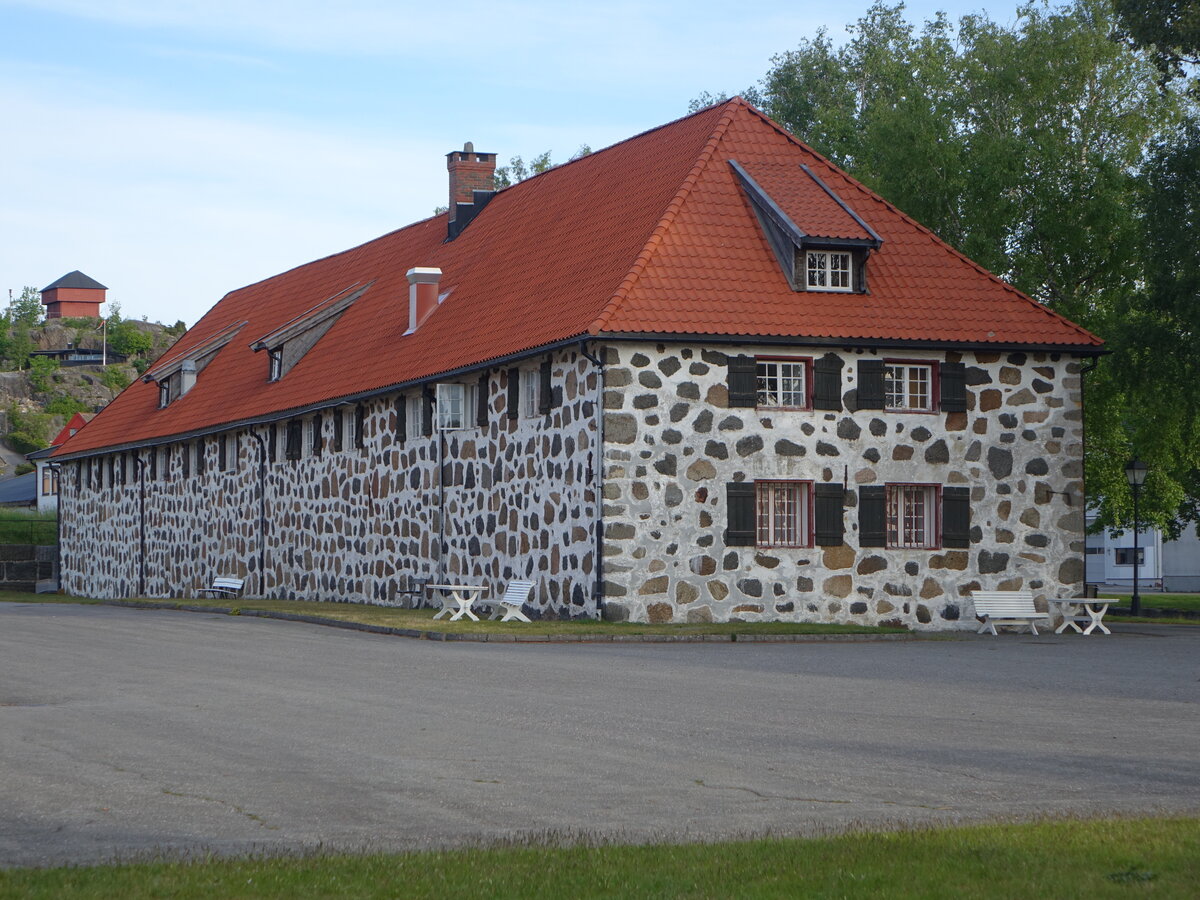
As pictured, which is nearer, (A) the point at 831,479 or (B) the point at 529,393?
(A) the point at 831,479

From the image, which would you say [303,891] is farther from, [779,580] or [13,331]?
[13,331]

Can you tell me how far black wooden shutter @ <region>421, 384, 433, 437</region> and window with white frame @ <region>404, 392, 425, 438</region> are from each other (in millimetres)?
104

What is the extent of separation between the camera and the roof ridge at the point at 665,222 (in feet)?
87.8

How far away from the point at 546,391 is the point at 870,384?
540 cm

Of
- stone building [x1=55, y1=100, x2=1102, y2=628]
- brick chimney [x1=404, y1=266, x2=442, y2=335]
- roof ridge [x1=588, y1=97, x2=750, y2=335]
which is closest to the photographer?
roof ridge [x1=588, y1=97, x2=750, y2=335]

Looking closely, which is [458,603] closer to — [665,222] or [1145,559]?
[665,222]

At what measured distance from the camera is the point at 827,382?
28.1 metres

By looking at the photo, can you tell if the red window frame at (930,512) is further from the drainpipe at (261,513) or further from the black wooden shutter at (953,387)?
the drainpipe at (261,513)

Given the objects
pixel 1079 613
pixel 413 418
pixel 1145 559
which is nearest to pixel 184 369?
pixel 413 418

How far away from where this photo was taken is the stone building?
27281 mm

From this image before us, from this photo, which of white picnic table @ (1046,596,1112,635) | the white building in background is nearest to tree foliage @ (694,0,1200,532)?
white picnic table @ (1046,596,1112,635)

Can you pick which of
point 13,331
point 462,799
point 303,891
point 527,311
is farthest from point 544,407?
point 13,331

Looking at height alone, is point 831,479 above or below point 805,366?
below

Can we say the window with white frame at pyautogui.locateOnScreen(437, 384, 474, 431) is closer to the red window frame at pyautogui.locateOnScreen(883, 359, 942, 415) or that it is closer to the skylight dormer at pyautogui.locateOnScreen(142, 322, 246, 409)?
the red window frame at pyautogui.locateOnScreen(883, 359, 942, 415)
